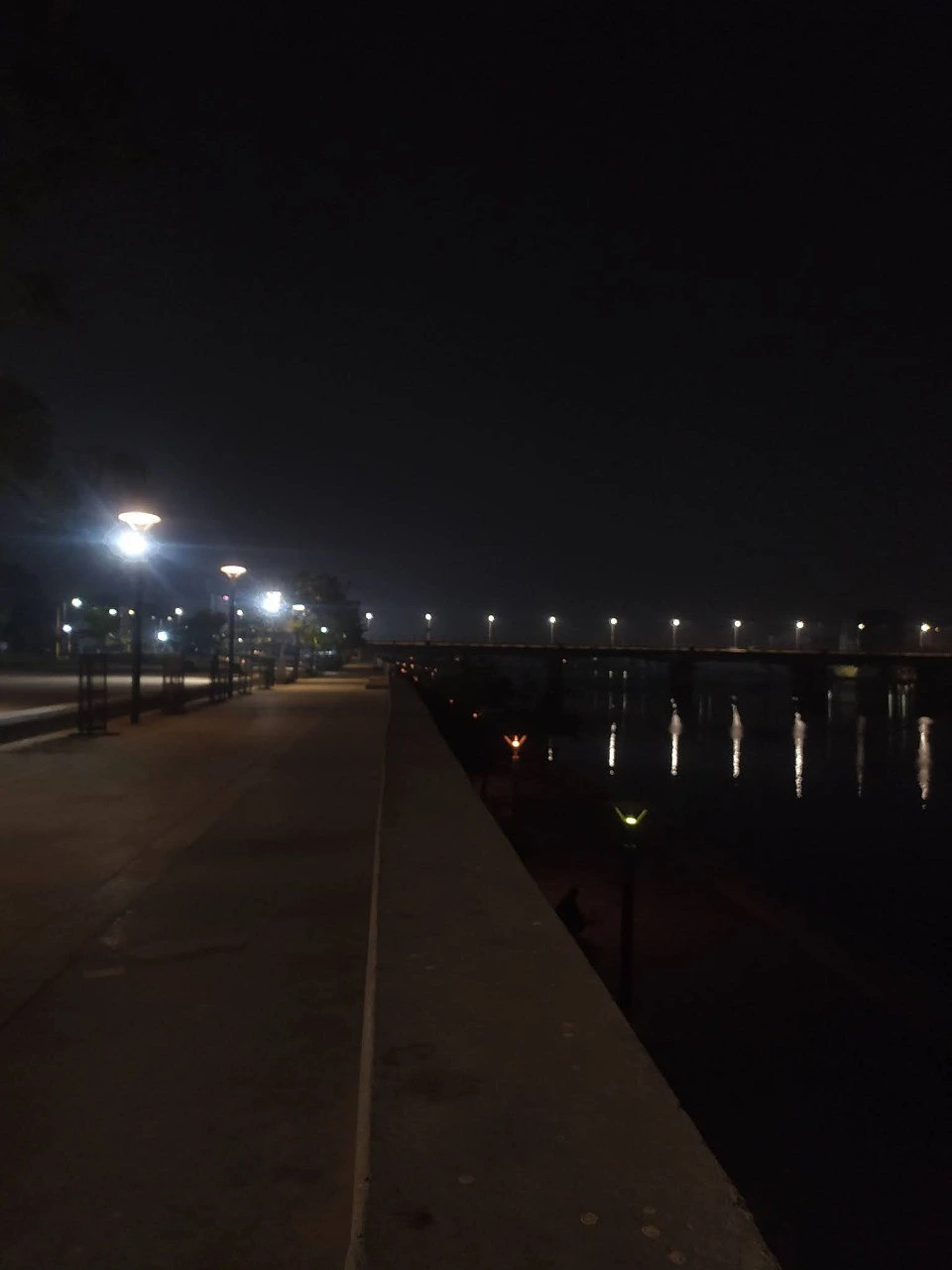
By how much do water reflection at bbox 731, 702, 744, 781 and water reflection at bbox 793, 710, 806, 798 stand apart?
344 cm

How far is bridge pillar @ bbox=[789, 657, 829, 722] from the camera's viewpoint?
388 ft

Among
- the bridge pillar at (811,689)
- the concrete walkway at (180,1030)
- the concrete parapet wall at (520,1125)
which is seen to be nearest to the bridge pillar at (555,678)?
the bridge pillar at (811,689)

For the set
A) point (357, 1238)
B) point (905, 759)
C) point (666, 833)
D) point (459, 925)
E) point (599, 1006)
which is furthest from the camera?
point (905, 759)

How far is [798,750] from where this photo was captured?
85062 millimetres

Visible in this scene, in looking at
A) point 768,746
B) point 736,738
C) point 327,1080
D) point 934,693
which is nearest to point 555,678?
point 736,738

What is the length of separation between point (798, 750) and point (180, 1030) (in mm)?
83197

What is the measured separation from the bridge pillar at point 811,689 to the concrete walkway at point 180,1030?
111 meters

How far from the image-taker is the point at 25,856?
1035 cm

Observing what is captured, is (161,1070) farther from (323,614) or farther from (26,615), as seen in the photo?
(26,615)

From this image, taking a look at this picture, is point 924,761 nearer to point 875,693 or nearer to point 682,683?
point 682,683

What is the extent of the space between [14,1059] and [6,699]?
26241mm

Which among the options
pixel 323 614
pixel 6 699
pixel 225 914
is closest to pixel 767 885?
pixel 6 699

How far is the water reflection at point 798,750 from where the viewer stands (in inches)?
2542

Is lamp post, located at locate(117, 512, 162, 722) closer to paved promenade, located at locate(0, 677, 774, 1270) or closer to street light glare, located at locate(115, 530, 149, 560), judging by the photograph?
street light glare, located at locate(115, 530, 149, 560)
